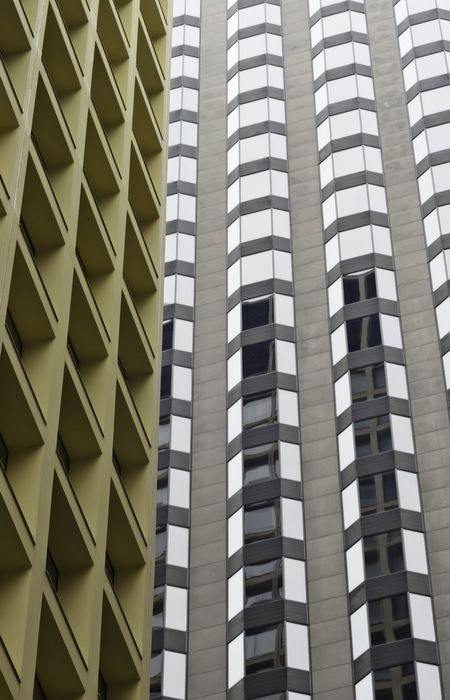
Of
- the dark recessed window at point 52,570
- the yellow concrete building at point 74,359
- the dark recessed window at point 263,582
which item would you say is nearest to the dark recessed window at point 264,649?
the dark recessed window at point 263,582

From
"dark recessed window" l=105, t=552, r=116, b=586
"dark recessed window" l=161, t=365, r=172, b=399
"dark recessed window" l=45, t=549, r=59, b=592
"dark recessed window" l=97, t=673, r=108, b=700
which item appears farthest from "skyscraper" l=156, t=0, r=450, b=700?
"dark recessed window" l=45, t=549, r=59, b=592

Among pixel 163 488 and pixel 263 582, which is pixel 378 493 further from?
pixel 163 488

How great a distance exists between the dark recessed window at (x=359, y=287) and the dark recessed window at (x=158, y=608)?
19033mm

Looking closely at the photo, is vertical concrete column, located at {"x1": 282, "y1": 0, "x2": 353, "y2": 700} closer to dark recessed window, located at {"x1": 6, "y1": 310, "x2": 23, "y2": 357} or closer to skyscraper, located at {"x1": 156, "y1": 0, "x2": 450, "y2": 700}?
skyscraper, located at {"x1": 156, "y1": 0, "x2": 450, "y2": 700}

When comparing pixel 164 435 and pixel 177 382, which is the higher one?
pixel 177 382

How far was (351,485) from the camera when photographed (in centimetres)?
6762

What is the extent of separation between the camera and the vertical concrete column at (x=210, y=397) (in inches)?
2569

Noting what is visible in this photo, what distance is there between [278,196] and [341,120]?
668 centimetres

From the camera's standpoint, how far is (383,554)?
64.1 m

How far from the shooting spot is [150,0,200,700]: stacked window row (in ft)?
215

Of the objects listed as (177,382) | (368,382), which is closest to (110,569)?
(368,382)

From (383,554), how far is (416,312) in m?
15.6

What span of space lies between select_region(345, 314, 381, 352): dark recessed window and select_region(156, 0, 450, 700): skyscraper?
5.4 inches

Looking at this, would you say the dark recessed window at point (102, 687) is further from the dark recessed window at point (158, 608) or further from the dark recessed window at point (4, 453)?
the dark recessed window at point (158, 608)
